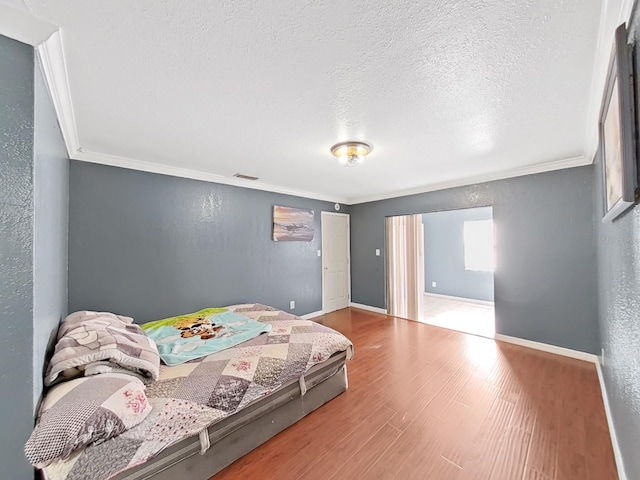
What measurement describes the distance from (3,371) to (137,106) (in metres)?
1.65

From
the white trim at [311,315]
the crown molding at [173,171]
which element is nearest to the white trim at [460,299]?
the white trim at [311,315]

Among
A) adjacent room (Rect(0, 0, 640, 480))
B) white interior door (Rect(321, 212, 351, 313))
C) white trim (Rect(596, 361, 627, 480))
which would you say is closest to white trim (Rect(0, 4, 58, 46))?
adjacent room (Rect(0, 0, 640, 480))

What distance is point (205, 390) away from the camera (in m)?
1.58

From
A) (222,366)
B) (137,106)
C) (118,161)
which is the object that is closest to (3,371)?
(222,366)

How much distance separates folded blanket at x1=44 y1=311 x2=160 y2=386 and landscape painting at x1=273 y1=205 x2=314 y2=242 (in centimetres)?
257

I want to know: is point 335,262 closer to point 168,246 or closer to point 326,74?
point 168,246

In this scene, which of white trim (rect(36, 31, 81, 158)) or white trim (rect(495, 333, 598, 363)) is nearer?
white trim (rect(36, 31, 81, 158))

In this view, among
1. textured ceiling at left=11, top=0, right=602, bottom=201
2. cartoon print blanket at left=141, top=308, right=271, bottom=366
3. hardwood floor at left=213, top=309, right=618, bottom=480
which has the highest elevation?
textured ceiling at left=11, top=0, right=602, bottom=201

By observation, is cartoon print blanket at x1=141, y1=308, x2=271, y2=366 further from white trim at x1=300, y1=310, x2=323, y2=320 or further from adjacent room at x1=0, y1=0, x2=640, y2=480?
white trim at x1=300, y1=310, x2=323, y2=320

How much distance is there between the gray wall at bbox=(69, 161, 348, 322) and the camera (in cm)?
258

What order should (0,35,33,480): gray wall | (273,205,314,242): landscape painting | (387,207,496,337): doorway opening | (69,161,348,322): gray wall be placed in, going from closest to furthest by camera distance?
(0,35,33,480): gray wall → (69,161,348,322): gray wall → (273,205,314,242): landscape painting → (387,207,496,337): doorway opening

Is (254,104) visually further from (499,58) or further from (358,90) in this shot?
(499,58)

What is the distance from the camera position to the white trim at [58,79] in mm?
1185

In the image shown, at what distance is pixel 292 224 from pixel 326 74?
308cm
